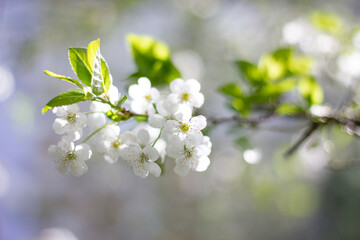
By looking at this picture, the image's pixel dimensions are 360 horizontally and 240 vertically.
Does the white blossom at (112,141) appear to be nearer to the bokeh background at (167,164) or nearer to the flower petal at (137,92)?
the flower petal at (137,92)

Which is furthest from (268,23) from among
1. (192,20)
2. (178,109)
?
(178,109)

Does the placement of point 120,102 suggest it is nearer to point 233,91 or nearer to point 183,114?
point 183,114

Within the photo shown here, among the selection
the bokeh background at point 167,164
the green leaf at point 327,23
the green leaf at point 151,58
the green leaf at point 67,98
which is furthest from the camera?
the bokeh background at point 167,164

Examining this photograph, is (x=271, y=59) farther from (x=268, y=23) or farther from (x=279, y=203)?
(x=279, y=203)

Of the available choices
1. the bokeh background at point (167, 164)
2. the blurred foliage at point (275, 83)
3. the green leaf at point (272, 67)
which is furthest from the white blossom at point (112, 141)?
the bokeh background at point (167, 164)

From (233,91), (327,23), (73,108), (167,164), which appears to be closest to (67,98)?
(73,108)

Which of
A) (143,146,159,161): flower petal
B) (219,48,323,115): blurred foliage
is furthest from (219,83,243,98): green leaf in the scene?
(143,146,159,161): flower petal
